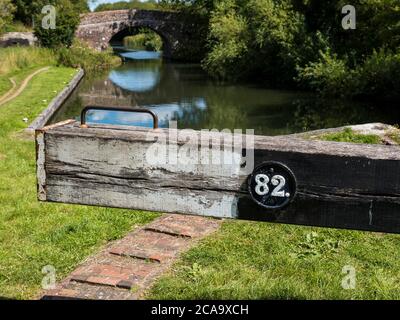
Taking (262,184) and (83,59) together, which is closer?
(262,184)

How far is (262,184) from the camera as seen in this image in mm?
1972

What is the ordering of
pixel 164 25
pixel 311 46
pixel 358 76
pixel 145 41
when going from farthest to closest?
pixel 145 41, pixel 164 25, pixel 311 46, pixel 358 76

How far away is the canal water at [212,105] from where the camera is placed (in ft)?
55.9

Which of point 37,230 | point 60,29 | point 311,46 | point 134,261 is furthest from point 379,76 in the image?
point 60,29

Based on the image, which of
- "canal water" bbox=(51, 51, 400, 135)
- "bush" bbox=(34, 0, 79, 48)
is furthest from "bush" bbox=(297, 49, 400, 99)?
"bush" bbox=(34, 0, 79, 48)

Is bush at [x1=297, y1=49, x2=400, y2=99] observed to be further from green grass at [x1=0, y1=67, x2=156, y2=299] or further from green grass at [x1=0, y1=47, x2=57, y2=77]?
green grass at [x1=0, y1=67, x2=156, y2=299]

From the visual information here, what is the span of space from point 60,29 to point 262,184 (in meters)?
32.0

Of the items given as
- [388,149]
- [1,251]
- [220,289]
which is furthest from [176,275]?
[388,149]

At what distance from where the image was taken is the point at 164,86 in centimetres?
2831

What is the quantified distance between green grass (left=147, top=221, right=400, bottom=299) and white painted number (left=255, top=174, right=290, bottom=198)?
185 cm

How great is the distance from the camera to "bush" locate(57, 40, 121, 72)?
30.4 meters

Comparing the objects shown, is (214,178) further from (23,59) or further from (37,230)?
(23,59)

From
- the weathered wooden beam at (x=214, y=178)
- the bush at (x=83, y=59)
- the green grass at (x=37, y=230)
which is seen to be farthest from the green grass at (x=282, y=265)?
the bush at (x=83, y=59)
